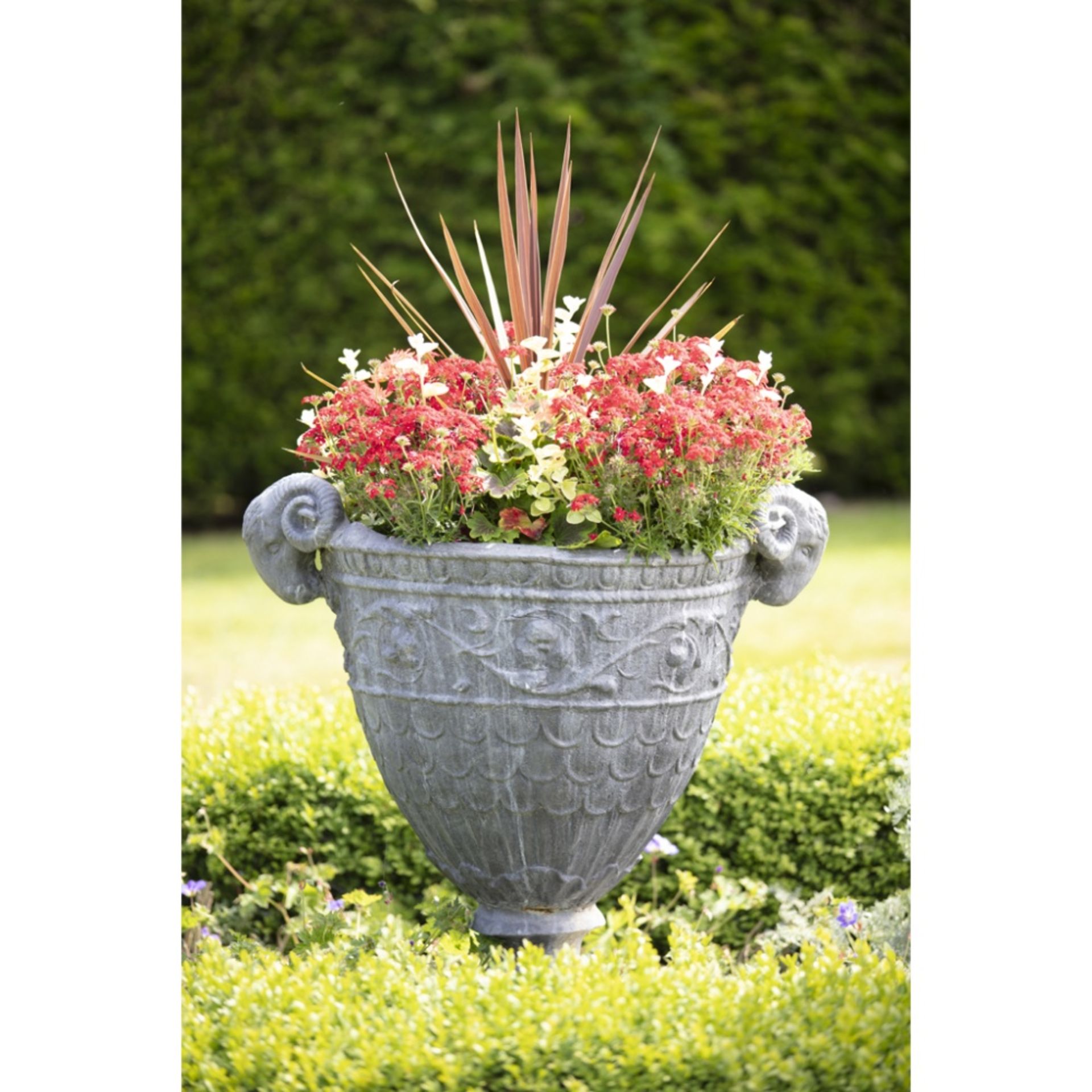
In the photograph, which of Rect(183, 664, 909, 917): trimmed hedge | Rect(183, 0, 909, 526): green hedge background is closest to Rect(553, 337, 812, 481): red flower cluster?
Rect(183, 664, 909, 917): trimmed hedge

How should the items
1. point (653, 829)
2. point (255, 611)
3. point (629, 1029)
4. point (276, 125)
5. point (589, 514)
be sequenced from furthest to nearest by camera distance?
point (276, 125) < point (255, 611) < point (653, 829) < point (589, 514) < point (629, 1029)

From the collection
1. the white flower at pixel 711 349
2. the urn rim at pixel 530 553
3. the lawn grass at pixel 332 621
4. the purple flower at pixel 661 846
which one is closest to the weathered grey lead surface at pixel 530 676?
the urn rim at pixel 530 553

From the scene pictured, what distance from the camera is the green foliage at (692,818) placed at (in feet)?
10.8

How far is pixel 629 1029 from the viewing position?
6.98 ft

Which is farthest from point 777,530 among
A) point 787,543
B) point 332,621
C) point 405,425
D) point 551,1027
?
point 332,621

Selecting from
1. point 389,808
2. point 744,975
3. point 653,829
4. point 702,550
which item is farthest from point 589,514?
point 389,808

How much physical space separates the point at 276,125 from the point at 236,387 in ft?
4.61

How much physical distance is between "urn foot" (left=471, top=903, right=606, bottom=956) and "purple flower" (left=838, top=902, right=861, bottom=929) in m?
0.55

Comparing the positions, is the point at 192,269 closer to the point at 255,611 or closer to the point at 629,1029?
the point at 255,611

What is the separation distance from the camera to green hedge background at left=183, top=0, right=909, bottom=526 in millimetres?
7137

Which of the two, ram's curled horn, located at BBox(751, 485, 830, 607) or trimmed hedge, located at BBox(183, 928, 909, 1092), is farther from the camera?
ram's curled horn, located at BBox(751, 485, 830, 607)

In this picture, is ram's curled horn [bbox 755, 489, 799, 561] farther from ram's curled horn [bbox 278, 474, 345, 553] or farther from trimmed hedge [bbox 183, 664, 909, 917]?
trimmed hedge [bbox 183, 664, 909, 917]

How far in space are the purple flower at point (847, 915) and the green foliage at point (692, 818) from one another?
0.44 meters

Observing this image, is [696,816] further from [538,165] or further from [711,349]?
[538,165]
